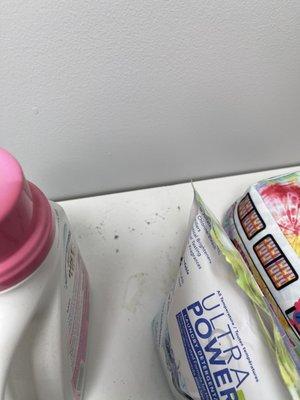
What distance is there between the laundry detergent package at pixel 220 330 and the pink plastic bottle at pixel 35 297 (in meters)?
0.09

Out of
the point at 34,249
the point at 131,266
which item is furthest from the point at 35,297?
the point at 131,266

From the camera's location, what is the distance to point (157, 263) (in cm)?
47

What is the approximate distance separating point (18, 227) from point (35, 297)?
55 mm

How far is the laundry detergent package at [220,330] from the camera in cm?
27

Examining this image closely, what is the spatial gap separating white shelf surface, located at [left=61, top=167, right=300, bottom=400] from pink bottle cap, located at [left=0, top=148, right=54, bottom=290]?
0.20m

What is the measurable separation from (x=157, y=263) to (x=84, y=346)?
0.39 feet

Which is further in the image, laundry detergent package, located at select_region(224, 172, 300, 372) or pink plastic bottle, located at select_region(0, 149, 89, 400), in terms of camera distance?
laundry detergent package, located at select_region(224, 172, 300, 372)

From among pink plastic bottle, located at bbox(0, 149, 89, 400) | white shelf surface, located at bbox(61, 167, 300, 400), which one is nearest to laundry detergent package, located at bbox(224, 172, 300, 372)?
white shelf surface, located at bbox(61, 167, 300, 400)

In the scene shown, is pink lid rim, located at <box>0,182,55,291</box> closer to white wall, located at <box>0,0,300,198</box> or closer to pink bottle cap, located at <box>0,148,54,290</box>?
pink bottle cap, located at <box>0,148,54,290</box>

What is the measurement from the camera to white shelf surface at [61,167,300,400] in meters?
0.41

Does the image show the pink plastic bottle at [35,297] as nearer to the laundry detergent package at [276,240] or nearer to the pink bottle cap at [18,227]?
the pink bottle cap at [18,227]

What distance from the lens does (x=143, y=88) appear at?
39cm

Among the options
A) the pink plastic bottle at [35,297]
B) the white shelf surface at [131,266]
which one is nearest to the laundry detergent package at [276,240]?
the white shelf surface at [131,266]

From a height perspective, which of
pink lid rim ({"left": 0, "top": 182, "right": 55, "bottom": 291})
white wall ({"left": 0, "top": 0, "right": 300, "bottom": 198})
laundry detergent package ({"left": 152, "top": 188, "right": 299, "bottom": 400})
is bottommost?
laundry detergent package ({"left": 152, "top": 188, "right": 299, "bottom": 400})
